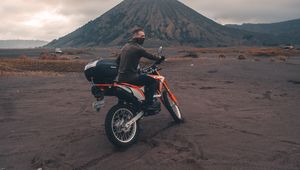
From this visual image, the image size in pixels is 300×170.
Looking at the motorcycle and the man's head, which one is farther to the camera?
the man's head

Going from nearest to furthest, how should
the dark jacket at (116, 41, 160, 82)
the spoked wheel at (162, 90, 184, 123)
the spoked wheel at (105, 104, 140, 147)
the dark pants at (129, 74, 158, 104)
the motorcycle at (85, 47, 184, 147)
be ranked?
the spoked wheel at (105, 104, 140, 147) < the motorcycle at (85, 47, 184, 147) < the dark jacket at (116, 41, 160, 82) < the dark pants at (129, 74, 158, 104) < the spoked wheel at (162, 90, 184, 123)

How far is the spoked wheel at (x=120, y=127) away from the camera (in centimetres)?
620

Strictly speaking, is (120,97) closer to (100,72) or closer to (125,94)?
(125,94)

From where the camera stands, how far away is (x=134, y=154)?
6176 millimetres

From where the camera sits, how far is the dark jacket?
22.6ft

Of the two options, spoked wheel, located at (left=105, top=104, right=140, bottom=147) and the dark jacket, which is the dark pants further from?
spoked wheel, located at (left=105, top=104, right=140, bottom=147)

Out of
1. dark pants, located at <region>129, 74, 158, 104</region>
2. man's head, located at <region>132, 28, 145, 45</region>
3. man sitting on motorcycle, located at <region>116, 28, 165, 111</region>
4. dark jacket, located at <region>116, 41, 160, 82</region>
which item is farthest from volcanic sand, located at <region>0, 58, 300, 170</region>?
man's head, located at <region>132, 28, 145, 45</region>

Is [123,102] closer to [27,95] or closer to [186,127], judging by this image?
[186,127]

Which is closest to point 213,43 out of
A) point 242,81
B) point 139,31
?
point 242,81

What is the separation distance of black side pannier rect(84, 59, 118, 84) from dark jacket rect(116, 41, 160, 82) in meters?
0.19

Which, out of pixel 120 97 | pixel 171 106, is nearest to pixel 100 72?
pixel 120 97

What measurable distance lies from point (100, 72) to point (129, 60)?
693mm

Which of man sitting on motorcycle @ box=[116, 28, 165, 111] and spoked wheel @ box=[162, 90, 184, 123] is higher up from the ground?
man sitting on motorcycle @ box=[116, 28, 165, 111]

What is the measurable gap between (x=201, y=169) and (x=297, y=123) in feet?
13.9
